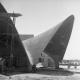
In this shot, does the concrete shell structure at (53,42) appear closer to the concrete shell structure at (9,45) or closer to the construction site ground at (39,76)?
the concrete shell structure at (9,45)

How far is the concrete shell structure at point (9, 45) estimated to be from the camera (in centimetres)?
2625

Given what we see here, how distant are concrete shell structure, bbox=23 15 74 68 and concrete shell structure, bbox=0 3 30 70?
1615mm

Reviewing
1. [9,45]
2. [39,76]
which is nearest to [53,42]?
[9,45]

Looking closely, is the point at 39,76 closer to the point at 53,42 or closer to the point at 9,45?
the point at 9,45

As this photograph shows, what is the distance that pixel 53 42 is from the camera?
3597cm

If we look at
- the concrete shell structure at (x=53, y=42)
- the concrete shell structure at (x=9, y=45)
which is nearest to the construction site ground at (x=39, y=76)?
the concrete shell structure at (x=53, y=42)

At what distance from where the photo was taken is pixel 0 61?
79.6ft

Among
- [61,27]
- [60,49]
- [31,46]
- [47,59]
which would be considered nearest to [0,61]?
[31,46]

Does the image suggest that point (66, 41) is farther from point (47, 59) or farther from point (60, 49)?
point (47, 59)

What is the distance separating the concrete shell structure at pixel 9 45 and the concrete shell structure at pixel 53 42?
1615 mm

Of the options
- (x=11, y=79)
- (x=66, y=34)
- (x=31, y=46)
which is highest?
(x=66, y=34)

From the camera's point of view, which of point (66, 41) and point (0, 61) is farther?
point (66, 41)

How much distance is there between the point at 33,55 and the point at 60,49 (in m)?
10.4

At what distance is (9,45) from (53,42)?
31.7ft
